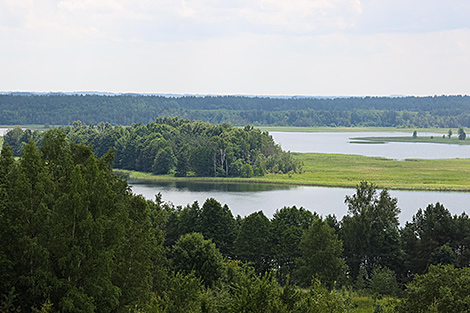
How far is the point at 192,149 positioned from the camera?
346ft

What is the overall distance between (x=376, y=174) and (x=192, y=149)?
96.3 ft

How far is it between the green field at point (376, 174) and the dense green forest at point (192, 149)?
11.2 feet

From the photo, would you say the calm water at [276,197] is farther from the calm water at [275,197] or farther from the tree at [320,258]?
the tree at [320,258]

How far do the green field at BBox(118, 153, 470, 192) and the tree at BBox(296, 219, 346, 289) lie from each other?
156 feet

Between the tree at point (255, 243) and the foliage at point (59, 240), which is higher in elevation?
the foliage at point (59, 240)

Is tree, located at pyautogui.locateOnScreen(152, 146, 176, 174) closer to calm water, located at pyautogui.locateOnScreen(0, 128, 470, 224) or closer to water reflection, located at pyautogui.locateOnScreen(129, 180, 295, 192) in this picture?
water reflection, located at pyautogui.locateOnScreen(129, 180, 295, 192)

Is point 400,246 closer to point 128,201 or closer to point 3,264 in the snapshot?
point 128,201

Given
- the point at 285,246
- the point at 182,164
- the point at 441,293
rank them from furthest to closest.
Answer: the point at 182,164
the point at 285,246
the point at 441,293

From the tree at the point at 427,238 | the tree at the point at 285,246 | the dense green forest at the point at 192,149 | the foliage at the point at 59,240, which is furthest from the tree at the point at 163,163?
the foliage at the point at 59,240

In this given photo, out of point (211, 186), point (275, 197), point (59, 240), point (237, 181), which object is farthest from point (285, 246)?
point (237, 181)

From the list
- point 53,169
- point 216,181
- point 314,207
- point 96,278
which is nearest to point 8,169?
point 53,169

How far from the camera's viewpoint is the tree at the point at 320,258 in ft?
118

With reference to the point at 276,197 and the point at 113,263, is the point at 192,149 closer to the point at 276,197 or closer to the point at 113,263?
the point at 276,197

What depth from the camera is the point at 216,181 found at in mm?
97188
